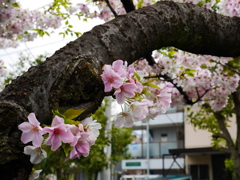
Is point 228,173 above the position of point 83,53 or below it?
below

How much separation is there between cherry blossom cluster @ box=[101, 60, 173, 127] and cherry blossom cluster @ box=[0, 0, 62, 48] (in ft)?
4.56

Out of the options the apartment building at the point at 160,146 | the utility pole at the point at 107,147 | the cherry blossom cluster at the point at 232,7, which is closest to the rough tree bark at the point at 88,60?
the cherry blossom cluster at the point at 232,7

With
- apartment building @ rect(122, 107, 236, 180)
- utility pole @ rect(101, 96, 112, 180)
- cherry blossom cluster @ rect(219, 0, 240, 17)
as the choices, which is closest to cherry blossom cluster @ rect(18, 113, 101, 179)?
cherry blossom cluster @ rect(219, 0, 240, 17)

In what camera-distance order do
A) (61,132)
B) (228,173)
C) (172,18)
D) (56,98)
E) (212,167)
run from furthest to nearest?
(212,167), (228,173), (172,18), (56,98), (61,132)

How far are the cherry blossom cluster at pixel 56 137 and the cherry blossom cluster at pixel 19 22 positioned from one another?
150 centimetres

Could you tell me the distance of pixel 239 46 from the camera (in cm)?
162

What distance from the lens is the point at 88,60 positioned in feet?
3.20

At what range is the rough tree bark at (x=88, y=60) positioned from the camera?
84 cm

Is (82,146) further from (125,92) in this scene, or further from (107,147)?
(107,147)

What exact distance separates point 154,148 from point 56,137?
692 inches

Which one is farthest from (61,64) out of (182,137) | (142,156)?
(142,156)

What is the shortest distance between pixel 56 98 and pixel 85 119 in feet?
0.38

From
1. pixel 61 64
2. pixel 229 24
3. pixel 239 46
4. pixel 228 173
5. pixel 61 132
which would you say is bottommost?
pixel 228 173

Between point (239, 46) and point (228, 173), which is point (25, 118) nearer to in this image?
point (239, 46)
